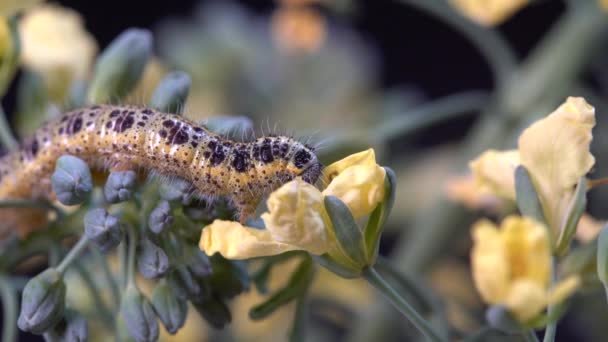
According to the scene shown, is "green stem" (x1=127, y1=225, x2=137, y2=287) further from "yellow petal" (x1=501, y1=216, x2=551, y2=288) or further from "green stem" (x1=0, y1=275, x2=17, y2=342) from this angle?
"yellow petal" (x1=501, y1=216, x2=551, y2=288)

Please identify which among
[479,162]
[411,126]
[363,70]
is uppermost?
[479,162]

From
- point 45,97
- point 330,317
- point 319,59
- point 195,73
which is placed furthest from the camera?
point 319,59

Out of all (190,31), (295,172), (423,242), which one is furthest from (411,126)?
(190,31)

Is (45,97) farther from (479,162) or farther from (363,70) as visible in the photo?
(363,70)

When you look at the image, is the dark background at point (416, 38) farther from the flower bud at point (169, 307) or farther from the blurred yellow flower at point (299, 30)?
the flower bud at point (169, 307)

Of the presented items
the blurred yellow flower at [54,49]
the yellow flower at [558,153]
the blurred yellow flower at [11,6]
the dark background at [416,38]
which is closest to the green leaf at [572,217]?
the yellow flower at [558,153]

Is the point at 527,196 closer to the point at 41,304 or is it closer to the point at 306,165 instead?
the point at 306,165
